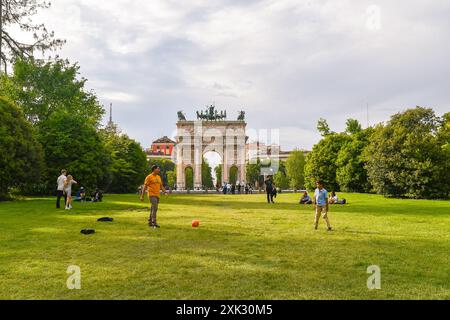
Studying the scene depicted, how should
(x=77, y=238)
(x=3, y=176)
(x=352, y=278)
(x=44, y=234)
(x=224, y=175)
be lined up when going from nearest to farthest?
(x=352, y=278)
(x=77, y=238)
(x=44, y=234)
(x=3, y=176)
(x=224, y=175)

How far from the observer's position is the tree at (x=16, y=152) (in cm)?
2711

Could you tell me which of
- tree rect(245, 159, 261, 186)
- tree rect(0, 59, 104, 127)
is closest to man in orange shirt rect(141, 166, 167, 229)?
tree rect(0, 59, 104, 127)

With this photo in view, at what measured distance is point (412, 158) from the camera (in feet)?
120

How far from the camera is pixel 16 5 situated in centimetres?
3088

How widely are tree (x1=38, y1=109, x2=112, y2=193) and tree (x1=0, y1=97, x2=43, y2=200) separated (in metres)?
3.87

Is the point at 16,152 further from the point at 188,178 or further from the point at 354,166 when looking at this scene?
the point at 188,178

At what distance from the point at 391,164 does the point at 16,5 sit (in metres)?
33.6

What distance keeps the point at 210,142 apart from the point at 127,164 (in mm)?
38263

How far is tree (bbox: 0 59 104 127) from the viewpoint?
128ft

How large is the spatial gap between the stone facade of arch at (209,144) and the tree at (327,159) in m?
32.7

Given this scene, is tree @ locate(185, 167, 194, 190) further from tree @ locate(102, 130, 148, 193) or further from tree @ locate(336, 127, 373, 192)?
tree @ locate(336, 127, 373, 192)

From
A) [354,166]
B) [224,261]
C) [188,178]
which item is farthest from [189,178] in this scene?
[224,261]

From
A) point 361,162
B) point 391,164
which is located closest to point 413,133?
point 391,164

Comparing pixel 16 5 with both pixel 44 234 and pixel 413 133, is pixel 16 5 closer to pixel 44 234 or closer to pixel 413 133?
pixel 44 234
